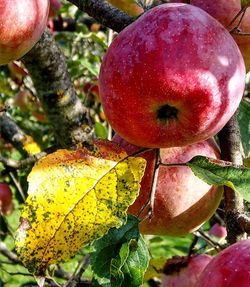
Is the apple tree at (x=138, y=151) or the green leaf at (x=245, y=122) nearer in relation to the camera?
the apple tree at (x=138, y=151)

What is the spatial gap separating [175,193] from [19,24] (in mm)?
327

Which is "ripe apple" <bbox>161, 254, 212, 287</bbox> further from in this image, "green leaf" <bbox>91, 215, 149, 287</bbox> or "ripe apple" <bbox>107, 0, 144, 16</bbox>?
"ripe apple" <bbox>107, 0, 144, 16</bbox>

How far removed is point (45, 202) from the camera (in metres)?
0.68

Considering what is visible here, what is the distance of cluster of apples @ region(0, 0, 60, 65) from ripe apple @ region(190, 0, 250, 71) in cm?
23

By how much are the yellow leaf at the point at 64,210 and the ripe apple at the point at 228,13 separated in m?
0.29

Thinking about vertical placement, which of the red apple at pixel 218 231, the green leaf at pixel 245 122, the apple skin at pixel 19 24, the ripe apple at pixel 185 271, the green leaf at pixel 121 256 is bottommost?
the red apple at pixel 218 231

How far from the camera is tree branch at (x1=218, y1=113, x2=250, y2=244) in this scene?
0.74 meters

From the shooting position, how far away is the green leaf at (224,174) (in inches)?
25.9

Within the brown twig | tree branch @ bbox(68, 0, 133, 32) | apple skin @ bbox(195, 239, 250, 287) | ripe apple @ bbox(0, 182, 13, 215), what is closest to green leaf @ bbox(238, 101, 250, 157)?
tree branch @ bbox(68, 0, 133, 32)

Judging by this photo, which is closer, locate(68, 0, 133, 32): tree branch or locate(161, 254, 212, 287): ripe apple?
locate(68, 0, 133, 32): tree branch

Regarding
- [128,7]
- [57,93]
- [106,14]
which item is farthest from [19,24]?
[57,93]

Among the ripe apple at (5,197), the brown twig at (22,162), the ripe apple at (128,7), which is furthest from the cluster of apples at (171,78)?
the ripe apple at (5,197)

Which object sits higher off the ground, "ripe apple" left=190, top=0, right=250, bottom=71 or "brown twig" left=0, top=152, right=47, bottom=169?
"ripe apple" left=190, top=0, right=250, bottom=71

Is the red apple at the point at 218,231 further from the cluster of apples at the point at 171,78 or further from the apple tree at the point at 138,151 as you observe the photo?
the cluster of apples at the point at 171,78
